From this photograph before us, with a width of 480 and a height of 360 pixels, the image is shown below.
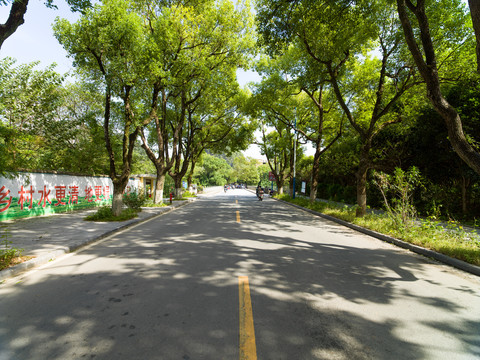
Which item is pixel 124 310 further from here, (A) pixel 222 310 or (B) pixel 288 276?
(B) pixel 288 276

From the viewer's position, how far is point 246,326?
2799 mm

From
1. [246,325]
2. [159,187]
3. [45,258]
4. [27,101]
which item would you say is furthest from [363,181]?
[27,101]

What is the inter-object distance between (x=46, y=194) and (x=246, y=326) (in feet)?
40.6

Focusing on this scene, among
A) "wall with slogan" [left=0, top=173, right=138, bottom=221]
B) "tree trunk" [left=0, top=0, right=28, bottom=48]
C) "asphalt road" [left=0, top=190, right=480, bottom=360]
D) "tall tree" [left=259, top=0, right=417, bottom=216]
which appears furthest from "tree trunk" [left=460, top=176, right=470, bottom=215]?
"wall with slogan" [left=0, top=173, right=138, bottom=221]

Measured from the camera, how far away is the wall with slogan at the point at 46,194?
9.48 metres

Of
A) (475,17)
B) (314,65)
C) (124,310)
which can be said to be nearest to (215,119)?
(314,65)

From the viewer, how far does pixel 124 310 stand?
3.14 m

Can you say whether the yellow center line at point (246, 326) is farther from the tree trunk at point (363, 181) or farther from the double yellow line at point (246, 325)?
the tree trunk at point (363, 181)

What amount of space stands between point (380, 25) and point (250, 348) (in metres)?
12.9

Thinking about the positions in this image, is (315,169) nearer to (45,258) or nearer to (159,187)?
(159,187)

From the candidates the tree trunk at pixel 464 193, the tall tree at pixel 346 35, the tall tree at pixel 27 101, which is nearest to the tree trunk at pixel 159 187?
the tall tree at pixel 27 101

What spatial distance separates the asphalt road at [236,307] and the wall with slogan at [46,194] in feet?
21.0

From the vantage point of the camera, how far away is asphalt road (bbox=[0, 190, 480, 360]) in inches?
96.6

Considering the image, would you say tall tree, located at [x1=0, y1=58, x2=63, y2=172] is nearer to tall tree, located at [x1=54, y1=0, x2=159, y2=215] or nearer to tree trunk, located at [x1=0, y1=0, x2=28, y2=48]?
tall tree, located at [x1=54, y1=0, x2=159, y2=215]
